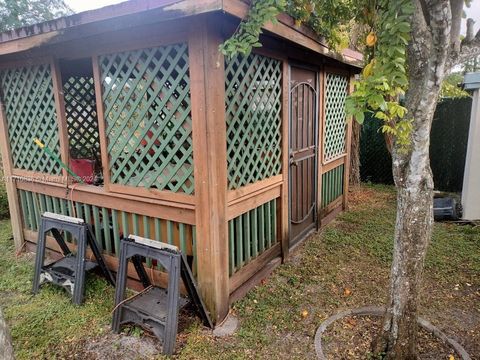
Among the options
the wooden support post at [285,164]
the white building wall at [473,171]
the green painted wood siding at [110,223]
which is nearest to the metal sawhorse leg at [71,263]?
the green painted wood siding at [110,223]

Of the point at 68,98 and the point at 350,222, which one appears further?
the point at 350,222

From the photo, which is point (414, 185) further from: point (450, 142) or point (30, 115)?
point (450, 142)

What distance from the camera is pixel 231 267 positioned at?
2.75 meters

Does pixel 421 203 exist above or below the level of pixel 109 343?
above

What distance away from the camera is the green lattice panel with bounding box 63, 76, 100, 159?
375 cm

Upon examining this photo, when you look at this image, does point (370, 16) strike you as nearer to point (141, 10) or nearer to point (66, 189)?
point (141, 10)

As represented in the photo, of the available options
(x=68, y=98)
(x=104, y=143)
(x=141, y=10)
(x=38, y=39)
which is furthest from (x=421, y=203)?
(x=68, y=98)

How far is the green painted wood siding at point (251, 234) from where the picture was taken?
2.77 metres

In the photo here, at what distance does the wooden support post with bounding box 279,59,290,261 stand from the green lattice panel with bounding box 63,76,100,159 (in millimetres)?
2240

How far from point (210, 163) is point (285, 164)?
133 centimetres

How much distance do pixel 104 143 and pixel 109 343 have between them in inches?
61.5

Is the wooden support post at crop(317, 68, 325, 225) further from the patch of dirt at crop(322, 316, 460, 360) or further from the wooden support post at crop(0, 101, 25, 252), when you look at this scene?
the wooden support post at crop(0, 101, 25, 252)

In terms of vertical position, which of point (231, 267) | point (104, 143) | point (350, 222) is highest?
point (104, 143)

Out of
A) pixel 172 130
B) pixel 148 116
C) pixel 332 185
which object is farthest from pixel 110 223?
pixel 332 185
